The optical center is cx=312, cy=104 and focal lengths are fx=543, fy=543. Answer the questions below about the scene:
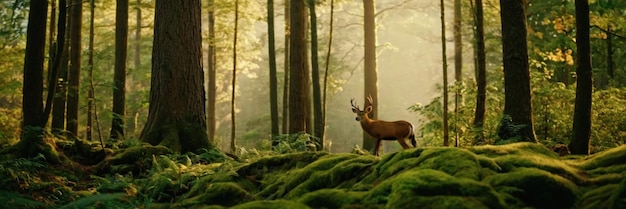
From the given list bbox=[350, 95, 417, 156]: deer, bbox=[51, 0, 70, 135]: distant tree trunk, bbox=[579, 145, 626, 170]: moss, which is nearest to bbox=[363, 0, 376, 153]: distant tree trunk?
bbox=[350, 95, 417, 156]: deer

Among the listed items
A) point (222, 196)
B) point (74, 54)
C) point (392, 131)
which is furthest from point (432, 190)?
point (74, 54)

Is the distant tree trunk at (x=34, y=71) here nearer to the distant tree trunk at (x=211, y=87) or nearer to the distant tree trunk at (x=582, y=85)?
the distant tree trunk at (x=582, y=85)

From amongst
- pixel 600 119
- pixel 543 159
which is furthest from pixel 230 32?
pixel 543 159

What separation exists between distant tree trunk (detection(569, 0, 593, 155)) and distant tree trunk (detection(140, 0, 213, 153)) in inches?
243

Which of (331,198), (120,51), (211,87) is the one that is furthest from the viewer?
(211,87)

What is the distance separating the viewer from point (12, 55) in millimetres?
18641

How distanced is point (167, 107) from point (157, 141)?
25.9 inches

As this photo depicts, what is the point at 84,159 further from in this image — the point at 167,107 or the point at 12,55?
the point at 12,55

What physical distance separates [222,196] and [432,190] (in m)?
2.26

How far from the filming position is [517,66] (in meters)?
8.87

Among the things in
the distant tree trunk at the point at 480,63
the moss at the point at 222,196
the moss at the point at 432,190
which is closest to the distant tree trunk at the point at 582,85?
the distant tree trunk at the point at 480,63

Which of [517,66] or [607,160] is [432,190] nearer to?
[607,160]

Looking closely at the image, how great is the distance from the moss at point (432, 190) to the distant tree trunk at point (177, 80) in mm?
6563

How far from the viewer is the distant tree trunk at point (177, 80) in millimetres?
10055
